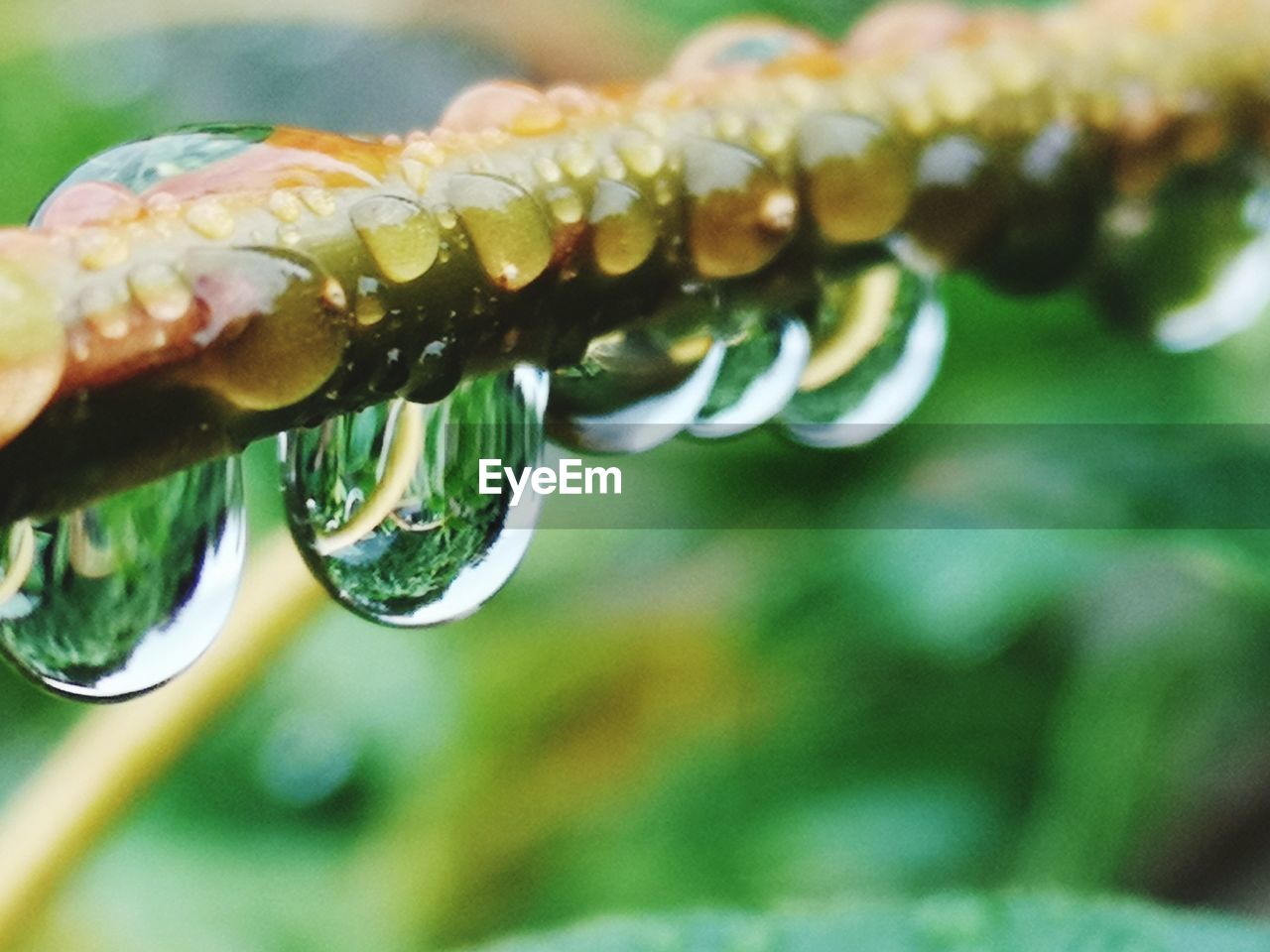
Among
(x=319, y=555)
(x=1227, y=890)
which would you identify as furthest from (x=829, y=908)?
(x=1227, y=890)

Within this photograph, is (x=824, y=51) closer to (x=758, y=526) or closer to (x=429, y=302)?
(x=429, y=302)

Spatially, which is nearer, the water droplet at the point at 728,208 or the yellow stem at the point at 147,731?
the water droplet at the point at 728,208

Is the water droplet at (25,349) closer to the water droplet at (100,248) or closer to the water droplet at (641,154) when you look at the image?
the water droplet at (100,248)

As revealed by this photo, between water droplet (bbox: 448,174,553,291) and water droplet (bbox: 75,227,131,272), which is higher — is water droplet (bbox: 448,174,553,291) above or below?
above

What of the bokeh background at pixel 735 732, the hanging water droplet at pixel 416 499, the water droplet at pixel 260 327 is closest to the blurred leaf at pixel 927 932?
the hanging water droplet at pixel 416 499

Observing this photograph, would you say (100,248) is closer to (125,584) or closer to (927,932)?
(125,584)

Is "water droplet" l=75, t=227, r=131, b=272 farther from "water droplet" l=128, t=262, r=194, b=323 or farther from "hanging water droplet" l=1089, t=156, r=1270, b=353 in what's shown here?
"hanging water droplet" l=1089, t=156, r=1270, b=353

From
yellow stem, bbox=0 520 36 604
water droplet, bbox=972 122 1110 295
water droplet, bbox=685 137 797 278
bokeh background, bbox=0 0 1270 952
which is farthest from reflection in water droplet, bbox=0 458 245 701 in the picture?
bokeh background, bbox=0 0 1270 952
